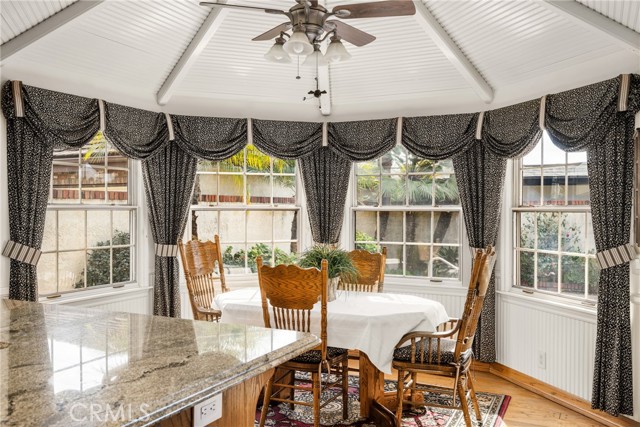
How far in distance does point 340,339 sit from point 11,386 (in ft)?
7.04

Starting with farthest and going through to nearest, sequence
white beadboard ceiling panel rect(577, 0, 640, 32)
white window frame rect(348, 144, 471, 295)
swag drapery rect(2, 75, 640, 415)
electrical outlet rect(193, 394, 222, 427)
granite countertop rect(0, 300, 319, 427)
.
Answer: white window frame rect(348, 144, 471, 295) → swag drapery rect(2, 75, 640, 415) → white beadboard ceiling panel rect(577, 0, 640, 32) → electrical outlet rect(193, 394, 222, 427) → granite countertop rect(0, 300, 319, 427)

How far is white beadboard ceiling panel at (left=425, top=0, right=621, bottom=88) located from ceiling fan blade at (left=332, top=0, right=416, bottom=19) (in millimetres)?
1192

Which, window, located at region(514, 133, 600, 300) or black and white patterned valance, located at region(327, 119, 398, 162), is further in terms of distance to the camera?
black and white patterned valance, located at region(327, 119, 398, 162)

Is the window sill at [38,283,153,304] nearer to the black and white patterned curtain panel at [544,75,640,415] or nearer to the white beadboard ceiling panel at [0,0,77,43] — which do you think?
the white beadboard ceiling panel at [0,0,77,43]

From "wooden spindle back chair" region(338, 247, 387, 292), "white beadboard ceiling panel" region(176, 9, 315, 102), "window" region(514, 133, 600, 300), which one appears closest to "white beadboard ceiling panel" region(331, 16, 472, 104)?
"white beadboard ceiling panel" region(176, 9, 315, 102)

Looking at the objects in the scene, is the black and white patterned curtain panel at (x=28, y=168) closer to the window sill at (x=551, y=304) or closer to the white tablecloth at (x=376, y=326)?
the white tablecloth at (x=376, y=326)

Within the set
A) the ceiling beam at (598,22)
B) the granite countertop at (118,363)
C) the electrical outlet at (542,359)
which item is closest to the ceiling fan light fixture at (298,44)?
the granite countertop at (118,363)

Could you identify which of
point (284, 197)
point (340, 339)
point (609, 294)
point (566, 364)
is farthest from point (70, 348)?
point (284, 197)

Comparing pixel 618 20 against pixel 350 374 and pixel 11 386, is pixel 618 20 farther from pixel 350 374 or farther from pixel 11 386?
pixel 11 386

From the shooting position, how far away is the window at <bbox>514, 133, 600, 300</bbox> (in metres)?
3.83

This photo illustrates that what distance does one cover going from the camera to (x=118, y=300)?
4.38m

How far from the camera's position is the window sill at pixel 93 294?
13.0 ft

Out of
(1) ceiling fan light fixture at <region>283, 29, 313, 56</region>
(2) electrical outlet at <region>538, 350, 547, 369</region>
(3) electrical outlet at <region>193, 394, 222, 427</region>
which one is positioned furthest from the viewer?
(2) electrical outlet at <region>538, 350, 547, 369</region>

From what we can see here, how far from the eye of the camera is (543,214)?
419 centimetres
